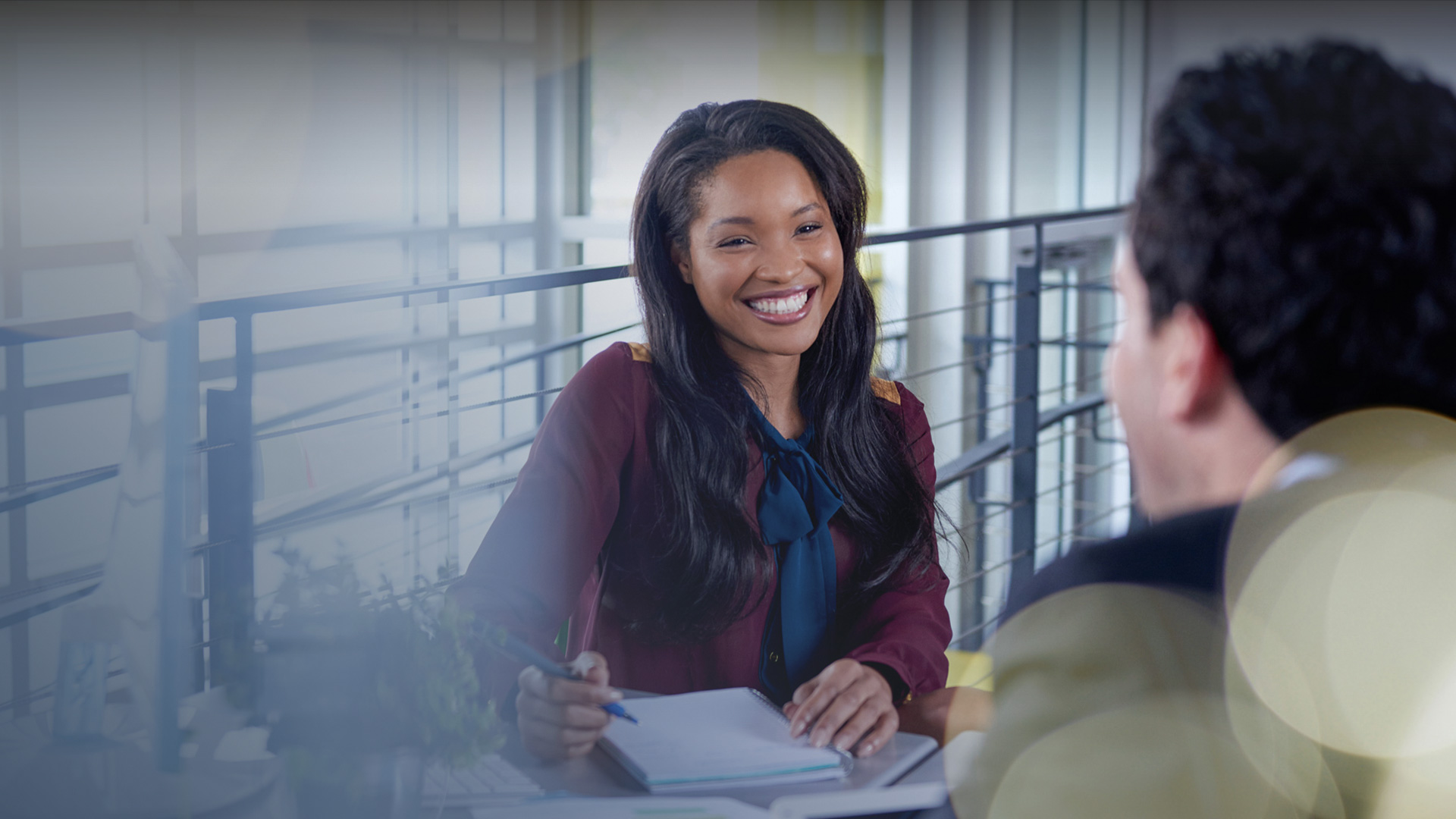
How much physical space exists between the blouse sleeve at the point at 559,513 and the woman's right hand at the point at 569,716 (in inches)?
7.3

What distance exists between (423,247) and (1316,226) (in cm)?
308

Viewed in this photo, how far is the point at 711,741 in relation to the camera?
34.2 inches

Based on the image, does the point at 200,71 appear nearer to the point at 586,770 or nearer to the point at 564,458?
the point at 564,458

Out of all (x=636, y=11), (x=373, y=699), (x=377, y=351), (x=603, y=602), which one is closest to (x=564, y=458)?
(x=603, y=602)

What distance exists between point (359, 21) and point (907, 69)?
1.73 meters

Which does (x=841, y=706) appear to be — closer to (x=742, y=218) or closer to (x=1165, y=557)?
(x=1165, y=557)

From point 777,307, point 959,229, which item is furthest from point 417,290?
point 959,229

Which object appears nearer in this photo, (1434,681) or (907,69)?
(1434,681)

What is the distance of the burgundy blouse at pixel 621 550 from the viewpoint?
45.4 inches

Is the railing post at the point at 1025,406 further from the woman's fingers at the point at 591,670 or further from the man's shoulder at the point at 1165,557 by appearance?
the man's shoulder at the point at 1165,557

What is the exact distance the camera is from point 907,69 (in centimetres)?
385

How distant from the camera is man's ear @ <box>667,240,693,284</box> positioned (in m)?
1.29

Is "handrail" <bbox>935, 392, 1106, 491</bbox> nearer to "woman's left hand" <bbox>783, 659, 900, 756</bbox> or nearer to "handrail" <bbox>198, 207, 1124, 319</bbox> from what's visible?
"handrail" <bbox>198, 207, 1124, 319</bbox>

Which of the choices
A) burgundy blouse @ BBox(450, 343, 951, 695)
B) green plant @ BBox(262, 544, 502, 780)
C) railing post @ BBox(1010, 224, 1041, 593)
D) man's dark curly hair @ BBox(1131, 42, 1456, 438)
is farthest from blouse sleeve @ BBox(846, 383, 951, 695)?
railing post @ BBox(1010, 224, 1041, 593)
